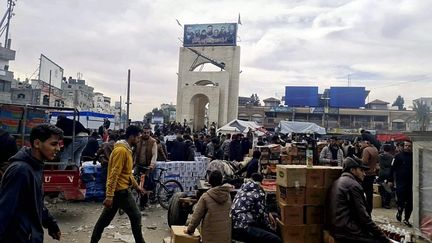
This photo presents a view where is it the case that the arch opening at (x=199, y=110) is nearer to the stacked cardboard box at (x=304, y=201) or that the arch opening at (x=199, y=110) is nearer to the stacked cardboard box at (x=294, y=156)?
the stacked cardboard box at (x=294, y=156)

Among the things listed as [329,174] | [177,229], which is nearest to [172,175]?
[177,229]

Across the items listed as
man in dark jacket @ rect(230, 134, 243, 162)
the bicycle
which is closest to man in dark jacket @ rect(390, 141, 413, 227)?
the bicycle

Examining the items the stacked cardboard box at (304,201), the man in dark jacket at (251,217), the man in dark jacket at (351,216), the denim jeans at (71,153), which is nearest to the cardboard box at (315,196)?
the stacked cardboard box at (304,201)

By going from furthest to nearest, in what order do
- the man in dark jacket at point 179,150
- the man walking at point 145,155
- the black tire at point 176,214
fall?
1. the man in dark jacket at point 179,150
2. the man walking at point 145,155
3. the black tire at point 176,214

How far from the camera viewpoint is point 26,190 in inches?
107

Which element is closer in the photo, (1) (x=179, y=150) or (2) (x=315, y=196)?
(2) (x=315, y=196)

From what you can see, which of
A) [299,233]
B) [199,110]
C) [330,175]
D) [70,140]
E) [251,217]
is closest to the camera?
[251,217]

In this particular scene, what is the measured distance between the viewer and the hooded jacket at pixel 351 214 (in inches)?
183

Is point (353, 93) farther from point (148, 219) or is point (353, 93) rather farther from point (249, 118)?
point (148, 219)

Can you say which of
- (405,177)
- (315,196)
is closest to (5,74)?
(405,177)

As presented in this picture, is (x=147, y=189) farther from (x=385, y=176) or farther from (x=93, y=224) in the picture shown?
(x=385, y=176)

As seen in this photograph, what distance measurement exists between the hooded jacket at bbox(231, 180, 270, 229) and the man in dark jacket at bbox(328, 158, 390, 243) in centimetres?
95

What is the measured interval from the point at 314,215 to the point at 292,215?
0.35m

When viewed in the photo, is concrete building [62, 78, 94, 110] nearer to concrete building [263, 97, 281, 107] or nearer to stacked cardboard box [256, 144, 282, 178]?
concrete building [263, 97, 281, 107]
